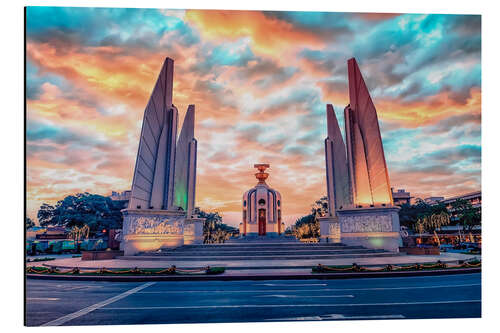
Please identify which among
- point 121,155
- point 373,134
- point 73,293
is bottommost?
point 73,293

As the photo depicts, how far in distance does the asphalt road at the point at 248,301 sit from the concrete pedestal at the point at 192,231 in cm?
1684

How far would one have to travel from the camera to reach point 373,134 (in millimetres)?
20516

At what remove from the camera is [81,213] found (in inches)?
1511

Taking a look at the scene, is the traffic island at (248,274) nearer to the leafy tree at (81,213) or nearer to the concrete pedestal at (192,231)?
the concrete pedestal at (192,231)

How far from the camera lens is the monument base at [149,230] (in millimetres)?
17938

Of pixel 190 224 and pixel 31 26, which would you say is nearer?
pixel 31 26

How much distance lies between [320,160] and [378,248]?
12.6 m

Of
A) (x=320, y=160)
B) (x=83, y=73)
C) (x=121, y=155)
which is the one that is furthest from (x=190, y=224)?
(x=83, y=73)

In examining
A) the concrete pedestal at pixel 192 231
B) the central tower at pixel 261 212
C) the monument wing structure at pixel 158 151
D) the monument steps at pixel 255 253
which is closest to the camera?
the monument steps at pixel 255 253

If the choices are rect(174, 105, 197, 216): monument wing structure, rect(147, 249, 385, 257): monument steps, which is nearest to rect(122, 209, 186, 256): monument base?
rect(147, 249, 385, 257): monument steps

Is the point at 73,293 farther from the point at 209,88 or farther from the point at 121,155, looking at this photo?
the point at 121,155

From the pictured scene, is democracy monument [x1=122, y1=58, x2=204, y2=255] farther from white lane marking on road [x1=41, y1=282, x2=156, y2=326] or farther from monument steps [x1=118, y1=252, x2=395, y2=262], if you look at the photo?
white lane marking on road [x1=41, y1=282, x2=156, y2=326]

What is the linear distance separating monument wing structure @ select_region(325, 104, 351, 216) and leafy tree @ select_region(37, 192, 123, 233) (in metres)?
27.6

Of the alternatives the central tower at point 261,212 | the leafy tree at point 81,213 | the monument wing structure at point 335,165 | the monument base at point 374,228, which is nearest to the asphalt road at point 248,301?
the monument base at point 374,228
